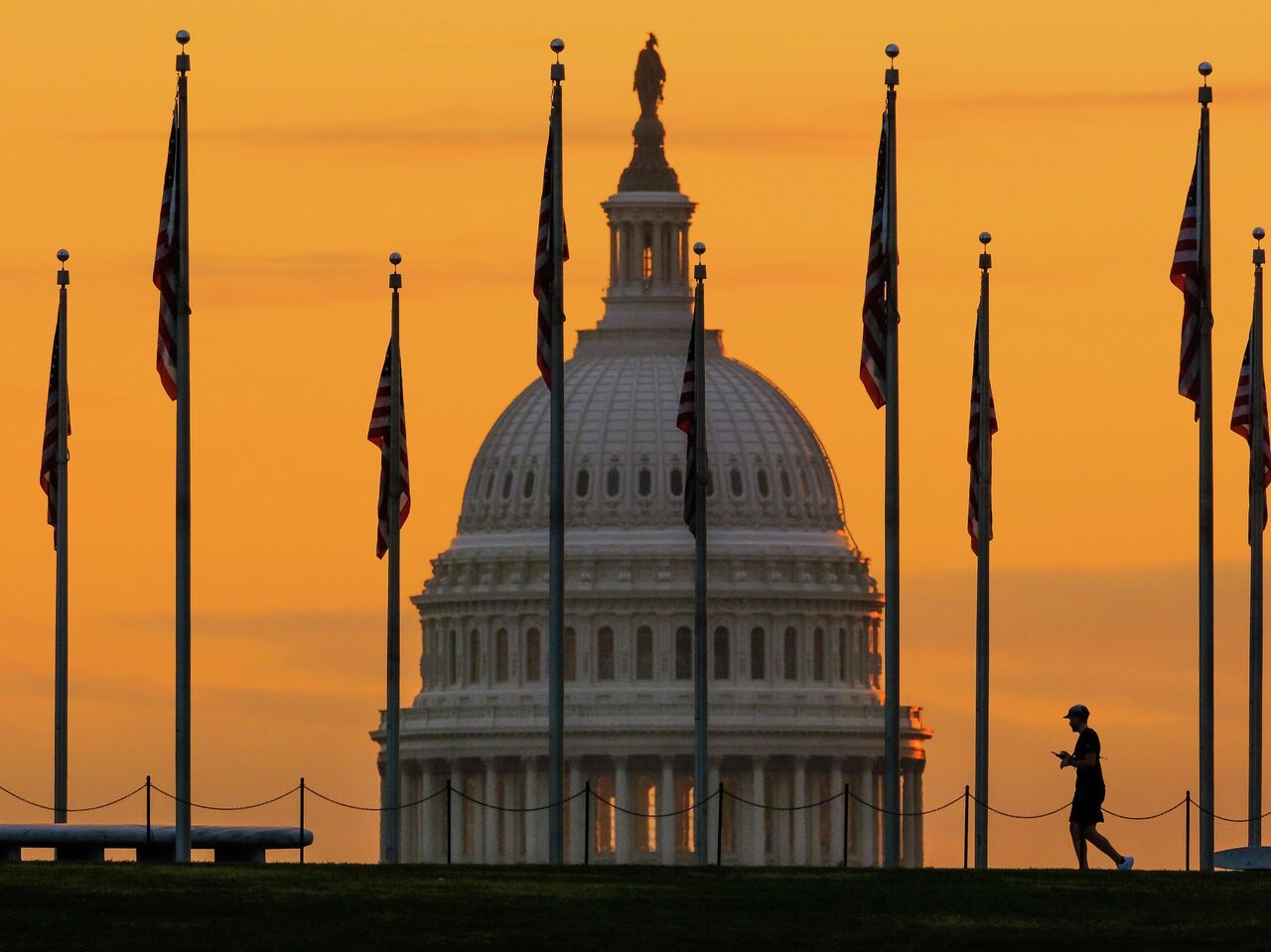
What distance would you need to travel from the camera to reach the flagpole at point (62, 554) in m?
122

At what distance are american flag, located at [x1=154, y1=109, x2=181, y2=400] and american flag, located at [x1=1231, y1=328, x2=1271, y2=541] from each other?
77.6 feet

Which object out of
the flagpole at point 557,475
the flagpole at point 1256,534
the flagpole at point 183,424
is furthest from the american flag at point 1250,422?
the flagpole at point 183,424

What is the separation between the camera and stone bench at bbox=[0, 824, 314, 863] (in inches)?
3932

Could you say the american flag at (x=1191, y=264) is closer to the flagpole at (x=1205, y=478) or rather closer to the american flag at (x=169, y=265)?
the flagpole at (x=1205, y=478)

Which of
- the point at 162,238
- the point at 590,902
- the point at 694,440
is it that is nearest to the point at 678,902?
the point at 590,902

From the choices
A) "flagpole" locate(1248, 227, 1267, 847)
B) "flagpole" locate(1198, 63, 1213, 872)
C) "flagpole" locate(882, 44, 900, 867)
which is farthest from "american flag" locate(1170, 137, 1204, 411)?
"flagpole" locate(1248, 227, 1267, 847)

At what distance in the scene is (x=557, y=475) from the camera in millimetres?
111812

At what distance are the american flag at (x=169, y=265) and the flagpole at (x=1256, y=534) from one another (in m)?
23.6

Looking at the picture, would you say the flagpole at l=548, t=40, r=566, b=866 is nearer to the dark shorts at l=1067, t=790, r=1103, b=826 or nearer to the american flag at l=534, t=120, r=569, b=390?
the american flag at l=534, t=120, r=569, b=390

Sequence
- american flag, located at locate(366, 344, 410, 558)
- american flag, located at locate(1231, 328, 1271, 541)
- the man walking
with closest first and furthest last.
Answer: the man walking < american flag, located at locate(1231, 328, 1271, 541) < american flag, located at locate(366, 344, 410, 558)

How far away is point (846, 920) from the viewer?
77.7 meters

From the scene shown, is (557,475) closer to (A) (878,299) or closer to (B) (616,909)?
(A) (878,299)

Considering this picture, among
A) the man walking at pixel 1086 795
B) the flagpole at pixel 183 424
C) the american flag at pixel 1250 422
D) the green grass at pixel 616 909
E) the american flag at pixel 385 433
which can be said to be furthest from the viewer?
the american flag at pixel 385 433

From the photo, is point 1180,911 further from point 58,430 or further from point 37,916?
point 58,430
